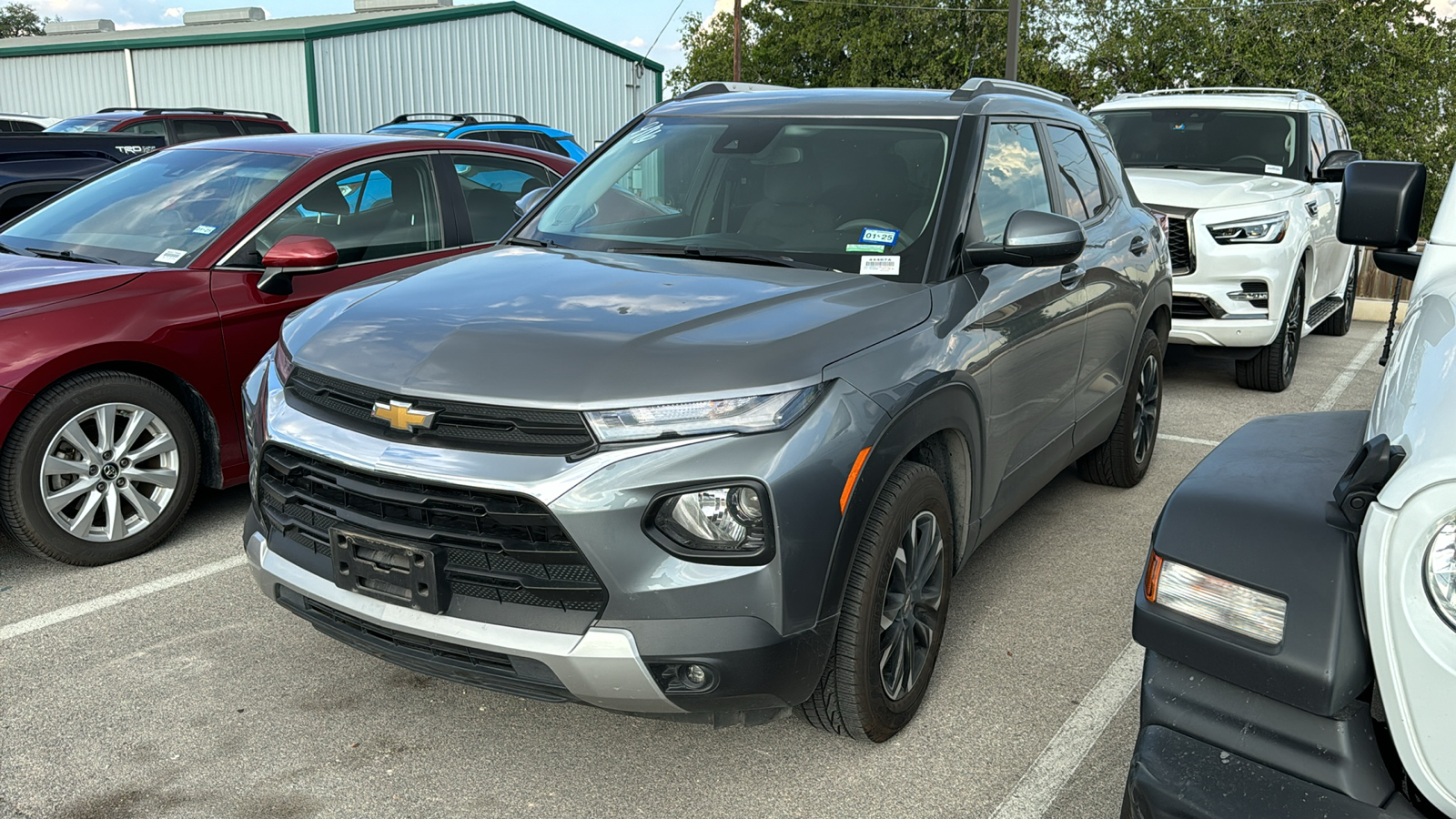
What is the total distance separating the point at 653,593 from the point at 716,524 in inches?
8.1

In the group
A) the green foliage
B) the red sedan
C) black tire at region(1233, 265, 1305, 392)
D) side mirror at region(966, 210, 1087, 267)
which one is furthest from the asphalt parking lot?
the green foliage

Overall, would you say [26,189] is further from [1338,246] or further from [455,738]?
[1338,246]

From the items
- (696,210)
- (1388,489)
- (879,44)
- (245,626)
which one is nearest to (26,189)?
(245,626)

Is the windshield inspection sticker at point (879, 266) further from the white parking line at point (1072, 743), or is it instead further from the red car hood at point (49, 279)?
the red car hood at point (49, 279)

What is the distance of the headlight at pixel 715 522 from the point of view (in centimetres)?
259

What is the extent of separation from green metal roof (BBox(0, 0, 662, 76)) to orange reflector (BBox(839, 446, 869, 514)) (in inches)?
1055

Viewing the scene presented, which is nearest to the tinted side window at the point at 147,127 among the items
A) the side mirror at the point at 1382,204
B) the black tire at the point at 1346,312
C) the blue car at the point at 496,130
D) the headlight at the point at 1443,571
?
the blue car at the point at 496,130

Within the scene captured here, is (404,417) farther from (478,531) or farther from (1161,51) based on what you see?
(1161,51)

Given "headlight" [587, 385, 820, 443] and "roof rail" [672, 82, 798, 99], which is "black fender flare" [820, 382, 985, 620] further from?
"roof rail" [672, 82, 798, 99]

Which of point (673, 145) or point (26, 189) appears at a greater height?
point (673, 145)

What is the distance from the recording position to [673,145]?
4.28 m

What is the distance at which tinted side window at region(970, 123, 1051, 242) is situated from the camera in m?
3.78

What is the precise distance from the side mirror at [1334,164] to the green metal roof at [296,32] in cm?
2329

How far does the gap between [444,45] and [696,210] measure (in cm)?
2783
